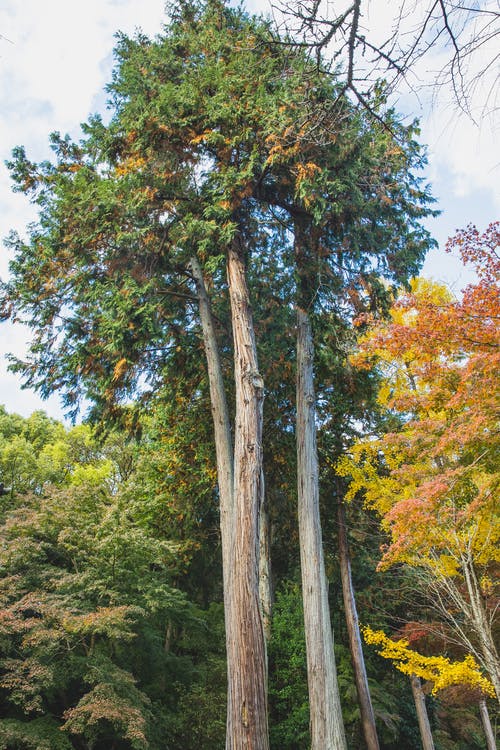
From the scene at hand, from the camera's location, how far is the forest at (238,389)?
636 cm

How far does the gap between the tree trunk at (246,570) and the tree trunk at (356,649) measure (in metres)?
5.38

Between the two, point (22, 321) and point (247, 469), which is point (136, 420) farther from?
point (247, 469)

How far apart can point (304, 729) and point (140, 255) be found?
9565 mm

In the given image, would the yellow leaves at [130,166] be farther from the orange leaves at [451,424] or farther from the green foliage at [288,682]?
the green foliage at [288,682]

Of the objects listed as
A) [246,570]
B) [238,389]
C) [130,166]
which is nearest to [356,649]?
[246,570]

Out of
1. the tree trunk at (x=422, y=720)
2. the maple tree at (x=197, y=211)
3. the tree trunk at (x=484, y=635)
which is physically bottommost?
the tree trunk at (x=422, y=720)

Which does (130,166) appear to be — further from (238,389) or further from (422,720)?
(422,720)

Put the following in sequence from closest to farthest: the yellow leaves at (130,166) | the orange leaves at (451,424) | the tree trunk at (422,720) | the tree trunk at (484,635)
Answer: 1. the orange leaves at (451,424)
2. the tree trunk at (484,635)
3. the yellow leaves at (130,166)
4. the tree trunk at (422,720)

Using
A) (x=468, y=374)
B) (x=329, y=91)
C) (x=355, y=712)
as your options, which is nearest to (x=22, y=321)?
(x=329, y=91)

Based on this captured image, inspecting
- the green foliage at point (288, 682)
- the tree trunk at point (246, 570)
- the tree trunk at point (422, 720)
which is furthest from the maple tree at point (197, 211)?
the tree trunk at point (422, 720)

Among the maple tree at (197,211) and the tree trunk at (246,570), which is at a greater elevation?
the maple tree at (197,211)

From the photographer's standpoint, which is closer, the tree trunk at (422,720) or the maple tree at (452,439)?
the maple tree at (452,439)

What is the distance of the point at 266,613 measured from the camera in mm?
9828

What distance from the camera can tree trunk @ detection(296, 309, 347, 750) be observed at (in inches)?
237
